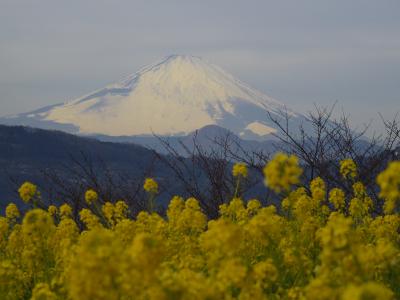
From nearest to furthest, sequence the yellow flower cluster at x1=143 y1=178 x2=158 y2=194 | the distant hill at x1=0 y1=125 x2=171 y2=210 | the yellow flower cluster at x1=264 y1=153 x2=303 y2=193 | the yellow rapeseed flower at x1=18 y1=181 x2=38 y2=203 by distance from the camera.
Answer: the yellow flower cluster at x1=264 y1=153 x2=303 y2=193 → the yellow rapeseed flower at x1=18 y1=181 x2=38 y2=203 → the yellow flower cluster at x1=143 y1=178 x2=158 y2=194 → the distant hill at x1=0 y1=125 x2=171 y2=210

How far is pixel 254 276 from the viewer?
4.27 m

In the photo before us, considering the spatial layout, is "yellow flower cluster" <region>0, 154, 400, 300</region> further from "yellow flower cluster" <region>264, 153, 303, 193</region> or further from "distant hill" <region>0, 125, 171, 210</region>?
"distant hill" <region>0, 125, 171, 210</region>

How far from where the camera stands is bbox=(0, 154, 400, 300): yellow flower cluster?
3.08 m

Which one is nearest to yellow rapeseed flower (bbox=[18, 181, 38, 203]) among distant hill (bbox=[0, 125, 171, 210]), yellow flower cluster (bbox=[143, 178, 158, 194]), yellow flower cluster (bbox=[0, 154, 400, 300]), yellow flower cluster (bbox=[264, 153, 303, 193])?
yellow flower cluster (bbox=[0, 154, 400, 300])

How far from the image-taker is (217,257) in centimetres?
399

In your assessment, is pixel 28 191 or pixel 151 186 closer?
pixel 28 191

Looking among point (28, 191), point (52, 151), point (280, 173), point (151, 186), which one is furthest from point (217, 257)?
point (52, 151)

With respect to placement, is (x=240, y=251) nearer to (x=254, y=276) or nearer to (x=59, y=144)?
(x=254, y=276)

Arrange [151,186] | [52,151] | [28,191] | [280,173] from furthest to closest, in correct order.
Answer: [52,151], [151,186], [28,191], [280,173]

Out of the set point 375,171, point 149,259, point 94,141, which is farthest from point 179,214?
point 94,141

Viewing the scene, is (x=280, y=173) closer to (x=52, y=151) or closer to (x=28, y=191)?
(x=28, y=191)

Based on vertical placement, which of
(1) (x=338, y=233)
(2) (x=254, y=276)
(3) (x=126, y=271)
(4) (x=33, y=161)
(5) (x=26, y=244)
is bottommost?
(4) (x=33, y=161)

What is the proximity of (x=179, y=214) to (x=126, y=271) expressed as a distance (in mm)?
4593

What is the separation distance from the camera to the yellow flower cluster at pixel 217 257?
3.08 meters
